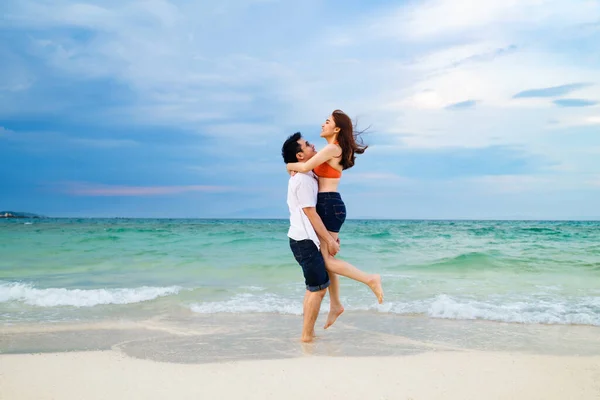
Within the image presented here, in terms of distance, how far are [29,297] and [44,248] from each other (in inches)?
357

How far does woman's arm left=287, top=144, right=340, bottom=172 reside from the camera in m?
4.49

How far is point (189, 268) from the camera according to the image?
11.2 metres

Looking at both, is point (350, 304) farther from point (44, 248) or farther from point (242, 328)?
point (44, 248)

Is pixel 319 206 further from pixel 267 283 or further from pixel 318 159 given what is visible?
pixel 267 283

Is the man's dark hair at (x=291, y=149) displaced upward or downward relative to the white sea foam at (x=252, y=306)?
upward

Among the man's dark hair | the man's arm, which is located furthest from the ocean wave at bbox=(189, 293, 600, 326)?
the man's dark hair

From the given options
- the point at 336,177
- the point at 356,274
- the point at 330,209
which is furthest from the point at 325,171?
the point at 356,274

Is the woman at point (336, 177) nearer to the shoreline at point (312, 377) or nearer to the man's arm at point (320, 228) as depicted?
the man's arm at point (320, 228)

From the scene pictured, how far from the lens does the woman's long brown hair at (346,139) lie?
4723 millimetres

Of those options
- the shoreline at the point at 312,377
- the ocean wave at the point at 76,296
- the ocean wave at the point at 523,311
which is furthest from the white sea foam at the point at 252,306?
the shoreline at the point at 312,377

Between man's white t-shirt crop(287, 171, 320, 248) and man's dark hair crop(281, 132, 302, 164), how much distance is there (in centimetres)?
18

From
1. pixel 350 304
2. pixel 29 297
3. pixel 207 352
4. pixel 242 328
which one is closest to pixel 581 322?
pixel 350 304

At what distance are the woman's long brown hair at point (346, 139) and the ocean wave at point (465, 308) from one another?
2.41m

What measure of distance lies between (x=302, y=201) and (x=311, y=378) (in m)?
1.56
